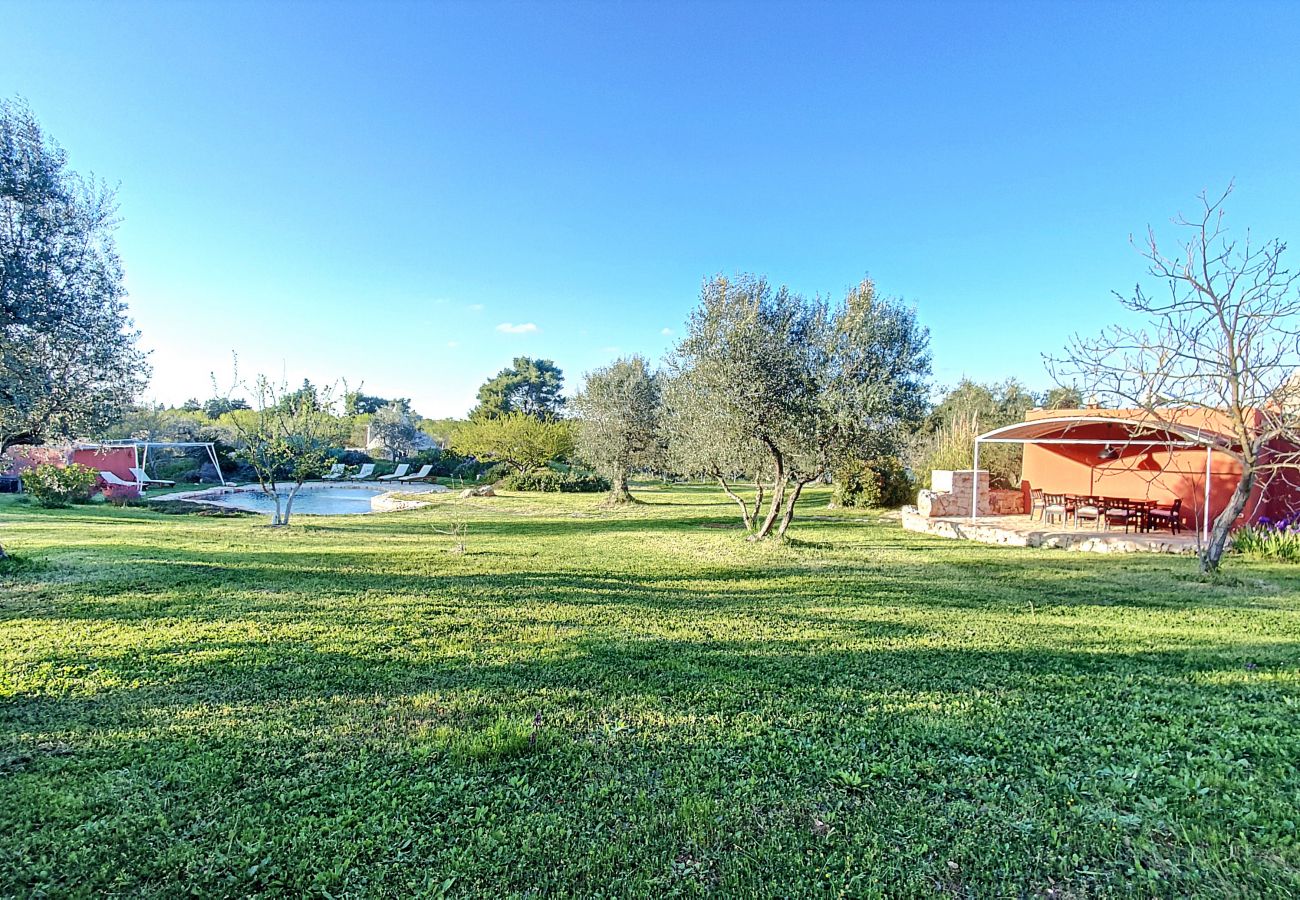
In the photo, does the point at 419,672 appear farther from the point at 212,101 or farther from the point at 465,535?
the point at 212,101

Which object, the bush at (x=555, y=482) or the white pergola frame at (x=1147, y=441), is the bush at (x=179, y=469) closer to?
the bush at (x=555, y=482)

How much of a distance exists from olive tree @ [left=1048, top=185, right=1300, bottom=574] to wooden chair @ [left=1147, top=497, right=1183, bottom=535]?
364 centimetres

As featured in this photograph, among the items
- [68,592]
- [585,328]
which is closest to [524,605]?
[68,592]

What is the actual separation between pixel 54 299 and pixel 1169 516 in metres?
18.6

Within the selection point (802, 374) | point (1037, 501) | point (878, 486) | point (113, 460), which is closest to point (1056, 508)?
point (1037, 501)

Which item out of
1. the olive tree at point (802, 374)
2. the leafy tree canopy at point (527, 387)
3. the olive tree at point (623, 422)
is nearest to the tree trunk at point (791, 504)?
the olive tree at point (802, 374)

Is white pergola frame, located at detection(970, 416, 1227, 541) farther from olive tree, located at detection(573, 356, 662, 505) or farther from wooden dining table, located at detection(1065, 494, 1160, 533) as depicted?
olive tree, located at detection(573, 356, 662, 505)

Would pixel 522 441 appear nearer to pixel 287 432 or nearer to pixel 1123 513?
pixel 287 432

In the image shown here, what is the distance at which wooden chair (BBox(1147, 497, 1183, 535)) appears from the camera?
11758mm

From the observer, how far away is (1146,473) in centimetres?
1407

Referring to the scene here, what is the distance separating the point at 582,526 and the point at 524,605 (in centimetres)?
858

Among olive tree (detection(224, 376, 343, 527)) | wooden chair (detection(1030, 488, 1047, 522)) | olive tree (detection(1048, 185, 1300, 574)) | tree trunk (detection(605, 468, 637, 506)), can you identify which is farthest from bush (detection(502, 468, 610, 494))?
olive tree (detection(1048, 185, 1300, 574))

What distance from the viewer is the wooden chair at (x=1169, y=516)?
11.8 meters

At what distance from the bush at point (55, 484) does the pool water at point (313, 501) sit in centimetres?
363
